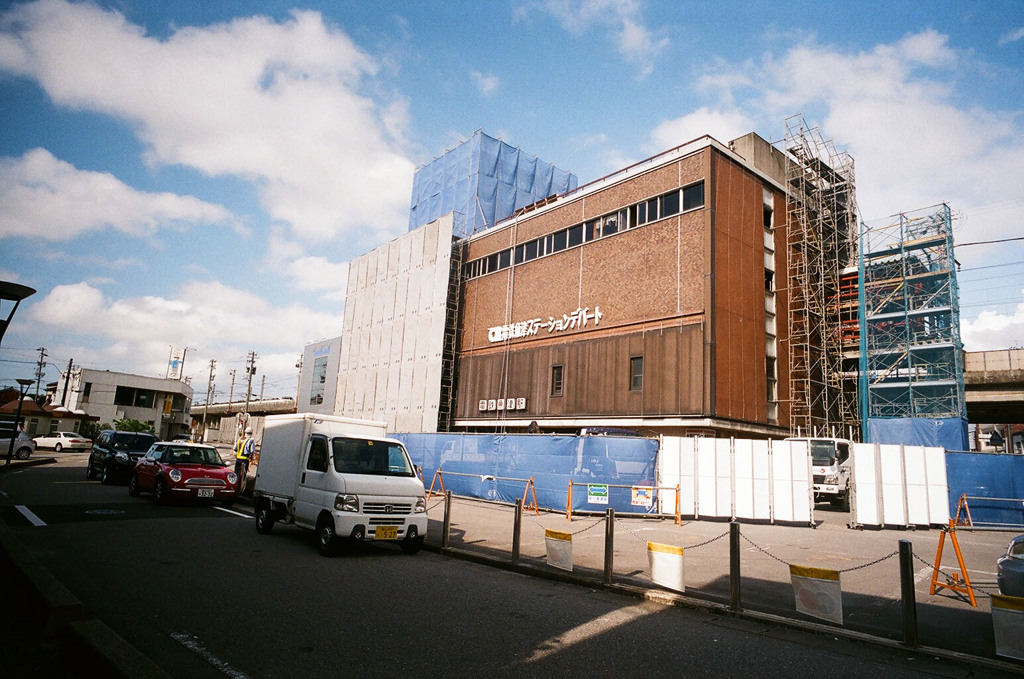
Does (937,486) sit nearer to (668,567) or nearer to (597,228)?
(668,567)

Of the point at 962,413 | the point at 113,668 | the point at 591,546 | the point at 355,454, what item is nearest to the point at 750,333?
the point at 962,413

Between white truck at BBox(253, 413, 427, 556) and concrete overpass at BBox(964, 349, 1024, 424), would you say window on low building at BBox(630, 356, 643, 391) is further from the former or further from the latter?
concrete overpass at BBox(964, 349, 1024, 424)

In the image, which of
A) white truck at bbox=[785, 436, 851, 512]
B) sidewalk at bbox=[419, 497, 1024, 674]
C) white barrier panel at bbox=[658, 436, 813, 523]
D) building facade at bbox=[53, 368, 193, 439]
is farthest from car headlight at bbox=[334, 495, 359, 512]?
building facade at bbox=[53, 368, 193, 439]

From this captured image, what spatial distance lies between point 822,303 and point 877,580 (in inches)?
1033

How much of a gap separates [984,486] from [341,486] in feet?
64.7

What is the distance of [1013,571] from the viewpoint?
684cm

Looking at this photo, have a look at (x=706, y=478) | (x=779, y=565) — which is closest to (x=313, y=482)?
(x=779, y=565)

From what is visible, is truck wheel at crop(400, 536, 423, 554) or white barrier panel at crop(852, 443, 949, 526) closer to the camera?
truck wheel at crop(400, 536, 423, 554)

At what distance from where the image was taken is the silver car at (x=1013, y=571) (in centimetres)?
671

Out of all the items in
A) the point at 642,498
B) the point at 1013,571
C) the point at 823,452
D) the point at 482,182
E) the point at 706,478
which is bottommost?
the point at 642,498

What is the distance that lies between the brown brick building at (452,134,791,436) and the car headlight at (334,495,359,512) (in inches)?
729

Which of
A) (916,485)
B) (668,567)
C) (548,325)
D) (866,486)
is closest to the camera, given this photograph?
(668,567)

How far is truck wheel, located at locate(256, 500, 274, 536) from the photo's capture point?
12.0m

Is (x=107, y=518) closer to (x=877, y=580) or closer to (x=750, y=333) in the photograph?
(x=877, y=580)
